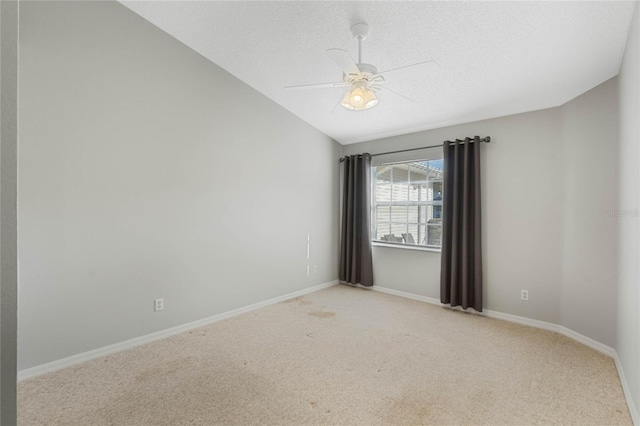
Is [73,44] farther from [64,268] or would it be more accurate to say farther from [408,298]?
[408,298]

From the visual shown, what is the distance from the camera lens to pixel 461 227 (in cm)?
365

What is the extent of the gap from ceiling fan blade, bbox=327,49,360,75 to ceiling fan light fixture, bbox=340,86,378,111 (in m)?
0.16

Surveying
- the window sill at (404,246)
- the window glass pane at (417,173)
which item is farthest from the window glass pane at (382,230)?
the window glass pane at (417,173)

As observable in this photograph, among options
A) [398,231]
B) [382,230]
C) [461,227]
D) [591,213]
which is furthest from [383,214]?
[591,213]

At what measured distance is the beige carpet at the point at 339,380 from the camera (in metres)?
1.77

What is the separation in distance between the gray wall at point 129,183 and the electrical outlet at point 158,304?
4 centimetres

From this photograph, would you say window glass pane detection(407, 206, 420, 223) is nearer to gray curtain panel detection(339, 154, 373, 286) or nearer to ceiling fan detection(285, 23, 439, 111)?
gray curtain panel detection(339, 154, 373, 286)

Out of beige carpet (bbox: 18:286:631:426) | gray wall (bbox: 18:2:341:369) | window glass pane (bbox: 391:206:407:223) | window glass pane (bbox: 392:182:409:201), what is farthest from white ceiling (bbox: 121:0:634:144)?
beige carpet (bbox: 18:286:631:426)

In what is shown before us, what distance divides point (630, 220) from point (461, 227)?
5.48 ft

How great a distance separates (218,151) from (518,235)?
3511 millimetres

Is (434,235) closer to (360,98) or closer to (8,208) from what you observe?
(360,98)

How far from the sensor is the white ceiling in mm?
2074

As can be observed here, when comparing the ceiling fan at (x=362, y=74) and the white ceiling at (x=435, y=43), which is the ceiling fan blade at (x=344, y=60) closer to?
the ceiling fan at (x=362, y=74)

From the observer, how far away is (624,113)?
89.1 inches
